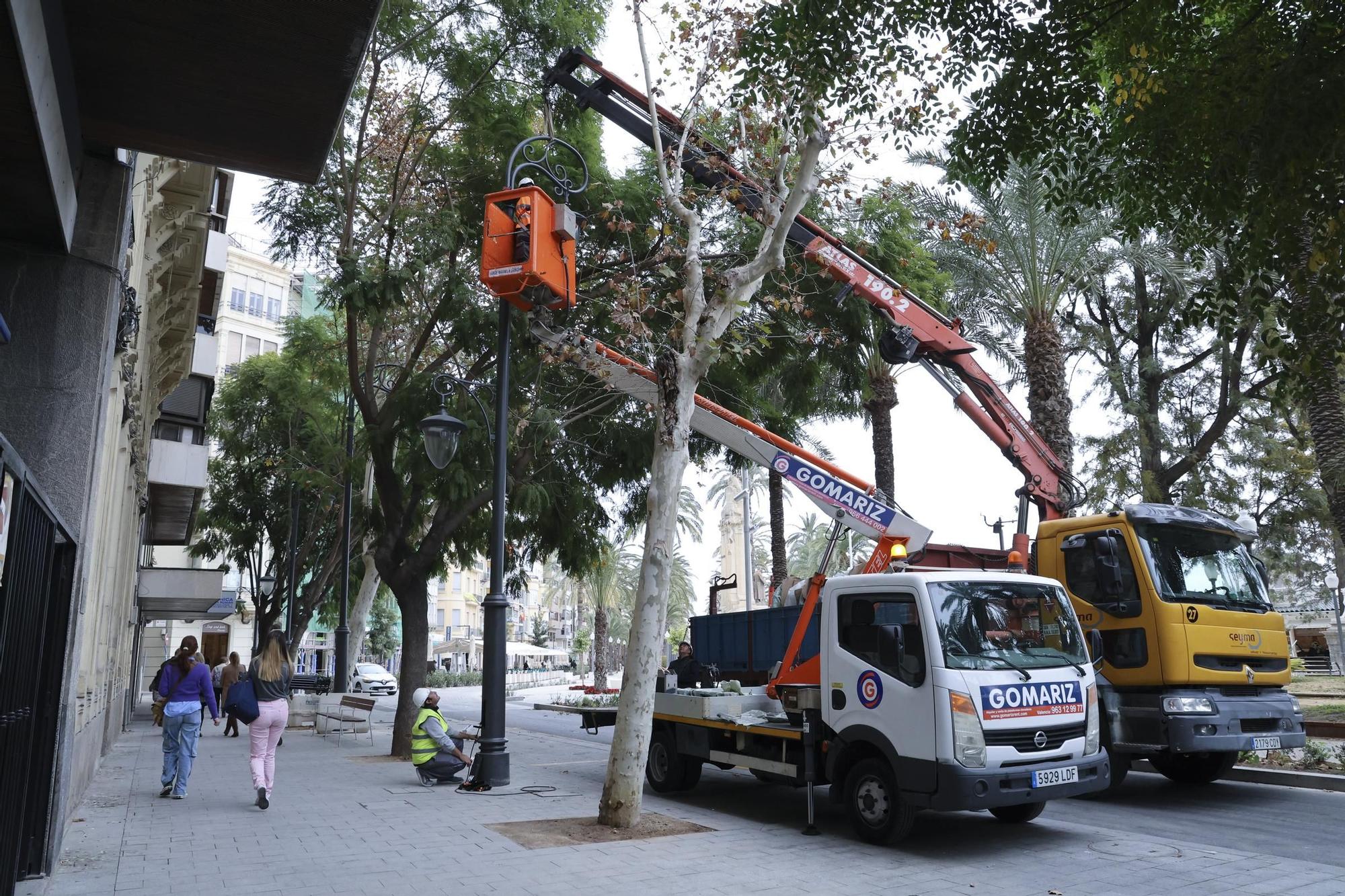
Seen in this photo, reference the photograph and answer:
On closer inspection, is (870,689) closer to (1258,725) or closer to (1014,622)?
(1014,622)

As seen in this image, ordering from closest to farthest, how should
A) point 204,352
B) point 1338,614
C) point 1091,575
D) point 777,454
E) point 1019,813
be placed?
point 1019,813 → point 1091,575 → point 777,454 → point 204,352 → point 1338,614

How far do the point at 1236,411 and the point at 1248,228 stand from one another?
1930 centimetres

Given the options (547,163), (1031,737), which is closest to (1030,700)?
(1031,737)

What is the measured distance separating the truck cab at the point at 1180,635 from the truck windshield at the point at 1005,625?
5.57 feet

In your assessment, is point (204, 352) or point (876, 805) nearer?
point (876, 805)

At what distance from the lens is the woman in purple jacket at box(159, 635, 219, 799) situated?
1091 cm

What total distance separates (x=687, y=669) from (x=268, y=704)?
5898 millimetres

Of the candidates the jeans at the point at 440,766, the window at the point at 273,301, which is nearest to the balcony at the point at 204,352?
the jeans at the point at 440,766

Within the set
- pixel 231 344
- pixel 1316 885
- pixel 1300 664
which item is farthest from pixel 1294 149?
pixel 231 344

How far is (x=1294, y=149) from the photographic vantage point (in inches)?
224

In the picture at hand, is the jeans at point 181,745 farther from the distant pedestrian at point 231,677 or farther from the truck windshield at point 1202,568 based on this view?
the truck windshield at point 1202,568

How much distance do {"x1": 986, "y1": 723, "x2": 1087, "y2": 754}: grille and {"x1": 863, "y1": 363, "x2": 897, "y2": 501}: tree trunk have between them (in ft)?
40.3

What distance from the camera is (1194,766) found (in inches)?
462

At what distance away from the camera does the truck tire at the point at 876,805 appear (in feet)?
27.2
